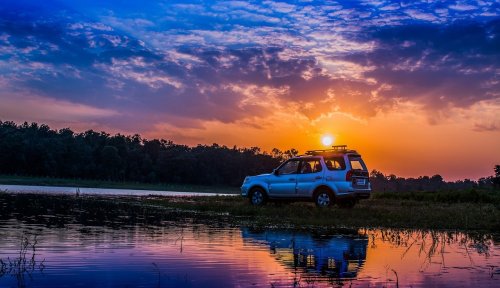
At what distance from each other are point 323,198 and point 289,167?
7.52 ft

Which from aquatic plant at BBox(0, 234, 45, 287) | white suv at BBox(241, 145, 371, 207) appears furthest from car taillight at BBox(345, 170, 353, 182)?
aquatic plant at BBox(0, 234, 45, 287)

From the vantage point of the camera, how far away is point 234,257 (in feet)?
31.2

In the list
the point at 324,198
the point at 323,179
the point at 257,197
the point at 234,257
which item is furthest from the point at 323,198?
the point at 234,257

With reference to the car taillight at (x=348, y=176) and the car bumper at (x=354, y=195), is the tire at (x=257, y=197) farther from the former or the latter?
the car taillight at (x=348, y=176)

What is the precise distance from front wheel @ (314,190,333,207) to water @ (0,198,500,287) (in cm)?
675

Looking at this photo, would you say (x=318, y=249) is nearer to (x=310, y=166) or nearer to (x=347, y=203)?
(x=310, y=166)

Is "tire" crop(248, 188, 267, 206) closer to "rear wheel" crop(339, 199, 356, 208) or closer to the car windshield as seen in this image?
"rear wheel" crop(339, 199, 356, 208)

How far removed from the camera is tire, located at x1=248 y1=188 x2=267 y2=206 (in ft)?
78.2

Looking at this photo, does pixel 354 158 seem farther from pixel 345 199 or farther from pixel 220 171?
pixel 220 171

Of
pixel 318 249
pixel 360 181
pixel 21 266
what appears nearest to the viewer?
pixel 21 266

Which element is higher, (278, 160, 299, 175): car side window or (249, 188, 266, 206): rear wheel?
(278, 160, 299, 175): car side window

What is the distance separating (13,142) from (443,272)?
12589 centimetres

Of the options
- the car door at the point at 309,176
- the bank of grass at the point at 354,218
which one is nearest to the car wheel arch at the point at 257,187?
the car door at the point at 309,176

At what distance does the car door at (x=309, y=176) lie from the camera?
22.2 metres
